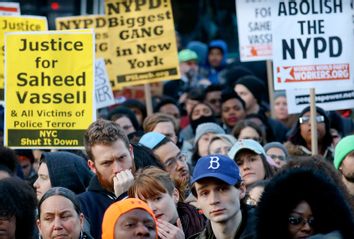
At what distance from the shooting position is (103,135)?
10.1 m

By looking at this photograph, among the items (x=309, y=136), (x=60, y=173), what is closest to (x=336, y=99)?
(x=309, y=136)

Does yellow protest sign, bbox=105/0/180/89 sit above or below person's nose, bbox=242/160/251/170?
above

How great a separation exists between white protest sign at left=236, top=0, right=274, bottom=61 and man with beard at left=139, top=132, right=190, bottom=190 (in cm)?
607

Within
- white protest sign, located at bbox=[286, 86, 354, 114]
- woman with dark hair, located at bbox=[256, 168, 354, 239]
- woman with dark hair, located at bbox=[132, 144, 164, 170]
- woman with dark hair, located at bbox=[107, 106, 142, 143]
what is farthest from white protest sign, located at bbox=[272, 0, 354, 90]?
woman with dark hair, located at bbox=[256, 168, 354, 239]

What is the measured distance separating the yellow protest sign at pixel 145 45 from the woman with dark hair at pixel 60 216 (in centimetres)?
619

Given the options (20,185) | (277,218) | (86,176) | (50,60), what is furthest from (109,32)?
(277,218)

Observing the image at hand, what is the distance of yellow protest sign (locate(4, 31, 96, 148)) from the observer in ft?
39.7

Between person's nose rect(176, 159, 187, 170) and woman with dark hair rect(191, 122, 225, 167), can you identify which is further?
woman with dark hair rect(191, 122, 225, 167)

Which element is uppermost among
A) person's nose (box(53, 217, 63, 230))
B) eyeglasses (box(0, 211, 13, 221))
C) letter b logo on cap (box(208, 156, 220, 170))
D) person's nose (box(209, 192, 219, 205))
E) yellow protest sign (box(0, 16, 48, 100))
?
yellow protest sign (box(0, 16, 48, 100))

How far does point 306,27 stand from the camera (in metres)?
13.1

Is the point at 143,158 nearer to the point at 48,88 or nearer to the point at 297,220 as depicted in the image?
the point at 48,88

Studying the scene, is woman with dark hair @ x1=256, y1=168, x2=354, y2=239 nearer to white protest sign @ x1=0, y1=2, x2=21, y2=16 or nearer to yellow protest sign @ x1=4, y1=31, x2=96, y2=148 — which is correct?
yellow protest sign @ x1=4, y1=31, x2=96, y2=148

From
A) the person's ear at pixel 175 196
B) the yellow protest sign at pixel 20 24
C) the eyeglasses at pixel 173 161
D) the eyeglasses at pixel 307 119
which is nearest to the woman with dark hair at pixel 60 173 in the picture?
the eyeglasses at pixel 173 161

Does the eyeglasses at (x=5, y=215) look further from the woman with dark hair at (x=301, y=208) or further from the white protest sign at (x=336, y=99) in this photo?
the white protest sign at (x=336, y=99)
